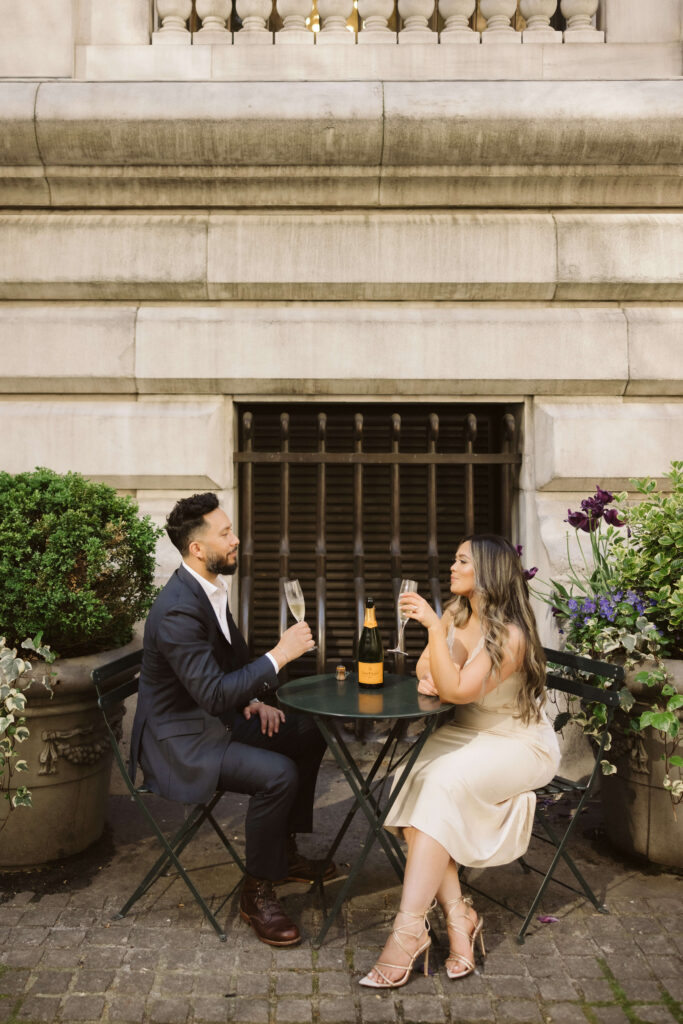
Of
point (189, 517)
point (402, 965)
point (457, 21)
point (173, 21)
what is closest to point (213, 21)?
point (173, 21)

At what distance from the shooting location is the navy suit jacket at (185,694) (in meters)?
3.50

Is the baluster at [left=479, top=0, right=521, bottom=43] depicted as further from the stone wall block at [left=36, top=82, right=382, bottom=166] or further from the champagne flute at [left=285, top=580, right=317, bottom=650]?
the champagne flute at [left=285, top=580, right=317, bottom=650]

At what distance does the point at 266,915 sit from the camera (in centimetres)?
348

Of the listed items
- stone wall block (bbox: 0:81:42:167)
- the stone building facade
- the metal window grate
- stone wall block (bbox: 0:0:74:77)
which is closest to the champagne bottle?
the stone building facade

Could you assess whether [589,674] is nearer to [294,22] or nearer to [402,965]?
[402,965]

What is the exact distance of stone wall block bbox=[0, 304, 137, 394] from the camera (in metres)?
5.48

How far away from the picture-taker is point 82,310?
18.2 feet

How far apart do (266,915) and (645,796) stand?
5.69 feet

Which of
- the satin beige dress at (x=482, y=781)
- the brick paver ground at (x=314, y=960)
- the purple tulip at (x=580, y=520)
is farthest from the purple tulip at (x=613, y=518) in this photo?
the brick paver ground at (x=314, y=960)

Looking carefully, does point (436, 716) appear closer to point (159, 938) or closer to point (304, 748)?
point (304, 748)

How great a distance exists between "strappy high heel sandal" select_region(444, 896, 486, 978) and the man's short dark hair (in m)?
1.70

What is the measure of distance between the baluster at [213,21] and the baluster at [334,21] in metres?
0.56

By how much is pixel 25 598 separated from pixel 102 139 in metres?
2.86

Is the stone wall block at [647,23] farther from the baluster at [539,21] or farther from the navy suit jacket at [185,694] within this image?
the navy suit jacket at [185,694]
